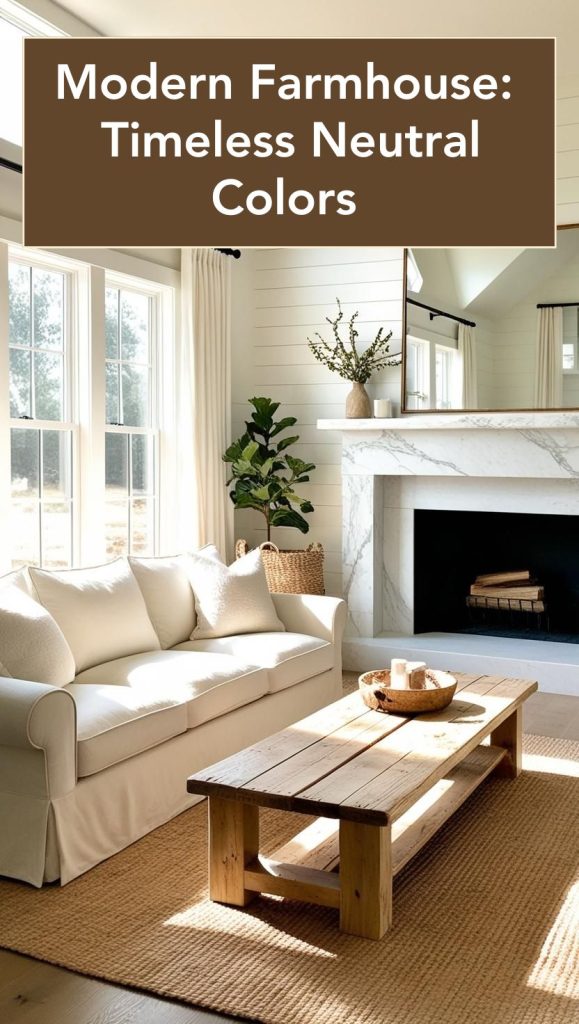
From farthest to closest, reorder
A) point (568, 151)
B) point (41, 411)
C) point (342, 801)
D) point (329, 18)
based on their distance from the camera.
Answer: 1. point (568, 151)
2. point (41, 411)
3. point (329, 18)
4. point (342, 801)

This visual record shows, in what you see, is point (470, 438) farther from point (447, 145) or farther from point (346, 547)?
point (447, 145)

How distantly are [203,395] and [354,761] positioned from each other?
3.36m

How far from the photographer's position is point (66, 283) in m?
4.74

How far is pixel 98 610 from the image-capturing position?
12.0ft

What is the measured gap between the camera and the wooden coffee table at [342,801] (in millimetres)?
2414

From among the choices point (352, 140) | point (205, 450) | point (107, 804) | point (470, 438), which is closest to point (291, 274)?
point (205, 450)

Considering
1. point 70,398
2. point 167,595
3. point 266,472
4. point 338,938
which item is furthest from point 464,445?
point 338,938

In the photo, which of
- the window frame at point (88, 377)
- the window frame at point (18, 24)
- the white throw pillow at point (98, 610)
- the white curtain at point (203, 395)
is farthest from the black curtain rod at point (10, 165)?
the white throw pillow at point (98, 610)

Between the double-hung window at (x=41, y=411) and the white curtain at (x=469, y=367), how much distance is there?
222 cm

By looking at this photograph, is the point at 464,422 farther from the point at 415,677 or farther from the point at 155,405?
the point at 415,677

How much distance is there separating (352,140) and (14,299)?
6.82 feet

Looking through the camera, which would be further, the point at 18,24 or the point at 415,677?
the point at 18,24

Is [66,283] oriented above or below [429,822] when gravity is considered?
above

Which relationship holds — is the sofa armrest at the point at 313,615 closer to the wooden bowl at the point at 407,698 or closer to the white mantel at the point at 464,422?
the wooden bowl at the point at 407,698
